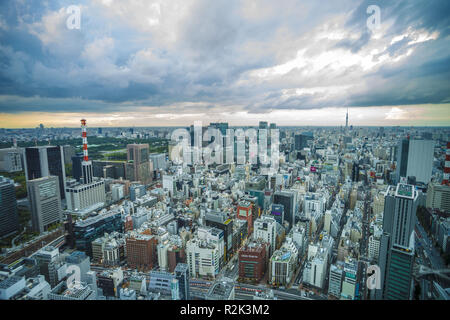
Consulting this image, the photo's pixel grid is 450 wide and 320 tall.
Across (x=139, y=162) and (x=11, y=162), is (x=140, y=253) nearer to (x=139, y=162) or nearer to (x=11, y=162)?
(x=11, y=162)

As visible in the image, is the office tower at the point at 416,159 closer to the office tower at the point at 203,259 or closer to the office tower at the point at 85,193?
the office tower at the point at 203,259

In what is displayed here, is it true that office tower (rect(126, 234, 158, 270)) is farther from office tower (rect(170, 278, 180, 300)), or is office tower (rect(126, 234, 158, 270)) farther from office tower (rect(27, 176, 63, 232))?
office tower (rect(27, 176, 63, 232))

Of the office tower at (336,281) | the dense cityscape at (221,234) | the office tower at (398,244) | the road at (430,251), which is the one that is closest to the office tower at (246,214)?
the dense cityscape at (221,234)

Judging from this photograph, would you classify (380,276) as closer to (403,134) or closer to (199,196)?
(403,134)

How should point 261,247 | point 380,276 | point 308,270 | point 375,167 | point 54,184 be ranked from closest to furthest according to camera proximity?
1. point 380,276
2. point 308,270
3. point 261,247
4. point 54,184
5. point 375,167

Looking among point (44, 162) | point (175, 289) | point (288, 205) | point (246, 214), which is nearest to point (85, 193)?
point (44, 162)

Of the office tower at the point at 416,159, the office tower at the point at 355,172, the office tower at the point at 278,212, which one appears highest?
the office tower at the point at 416,159

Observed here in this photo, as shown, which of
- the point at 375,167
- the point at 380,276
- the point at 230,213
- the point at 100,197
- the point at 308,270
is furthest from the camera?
the point at 375,167
